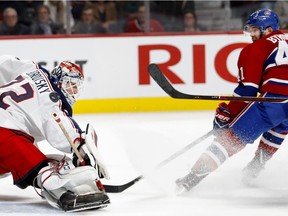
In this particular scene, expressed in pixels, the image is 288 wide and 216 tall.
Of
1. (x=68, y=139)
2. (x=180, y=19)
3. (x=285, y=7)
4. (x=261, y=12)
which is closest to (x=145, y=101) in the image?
(x=180, y=19)

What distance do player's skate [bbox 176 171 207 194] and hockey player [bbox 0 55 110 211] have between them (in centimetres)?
50

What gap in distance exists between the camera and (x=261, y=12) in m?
4.35

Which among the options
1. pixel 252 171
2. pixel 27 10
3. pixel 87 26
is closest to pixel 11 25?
pixel 27 10

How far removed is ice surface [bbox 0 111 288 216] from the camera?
377 cm

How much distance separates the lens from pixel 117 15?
Result: 26.2 feet

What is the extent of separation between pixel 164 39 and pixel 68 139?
4.16 meters

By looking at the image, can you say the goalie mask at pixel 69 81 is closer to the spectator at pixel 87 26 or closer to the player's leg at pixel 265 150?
the player's leg at pixel 265 150

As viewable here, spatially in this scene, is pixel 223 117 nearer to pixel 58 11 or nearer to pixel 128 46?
pixel 128 46

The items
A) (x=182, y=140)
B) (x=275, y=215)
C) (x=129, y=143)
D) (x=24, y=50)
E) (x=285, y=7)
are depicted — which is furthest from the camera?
(x=285, y=7)

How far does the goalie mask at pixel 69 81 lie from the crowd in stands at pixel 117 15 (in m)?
3.75

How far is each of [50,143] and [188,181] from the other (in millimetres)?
766

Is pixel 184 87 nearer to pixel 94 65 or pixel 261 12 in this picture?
pixel 94 65

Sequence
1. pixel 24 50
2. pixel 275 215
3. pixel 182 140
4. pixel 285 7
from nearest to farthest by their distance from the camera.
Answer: pixel 275 215 < pixel 182 140 < pixel 24 50 < pixel 285 7

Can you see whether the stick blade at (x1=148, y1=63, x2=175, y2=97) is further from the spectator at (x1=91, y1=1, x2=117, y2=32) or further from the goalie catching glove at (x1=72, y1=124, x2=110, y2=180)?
the spectator at (x1=91, y1=1, x2=117, y2=32)
